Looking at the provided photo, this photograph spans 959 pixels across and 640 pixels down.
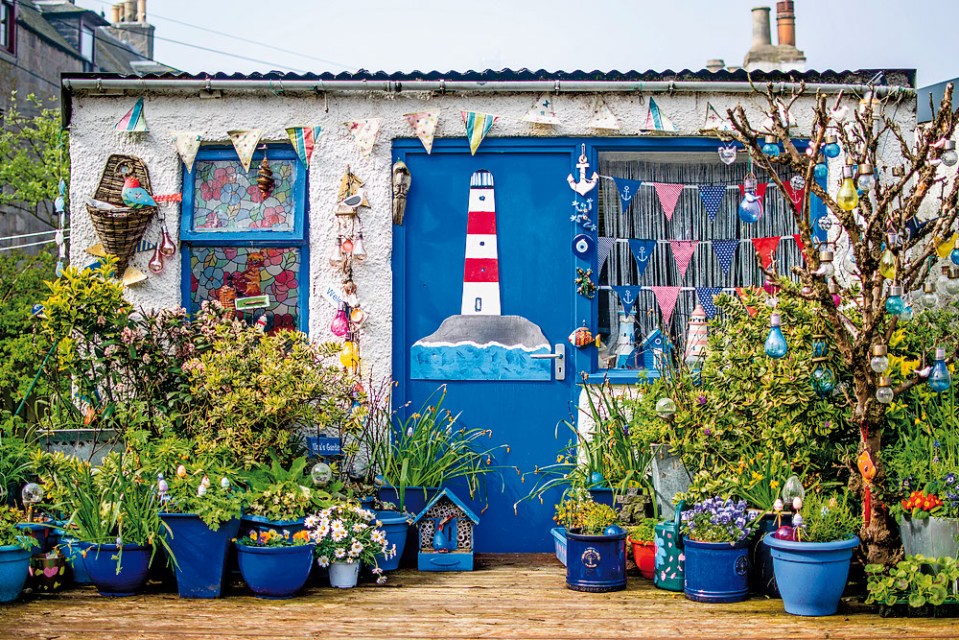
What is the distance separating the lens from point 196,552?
5.68 metres

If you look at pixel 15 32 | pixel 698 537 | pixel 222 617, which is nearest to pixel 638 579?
pixel 698 537

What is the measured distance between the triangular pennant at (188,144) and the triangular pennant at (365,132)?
0.99 meters

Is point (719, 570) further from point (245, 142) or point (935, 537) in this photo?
point (245, 142)

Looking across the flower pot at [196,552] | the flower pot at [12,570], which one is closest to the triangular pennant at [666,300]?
the flower pot at [196,552]

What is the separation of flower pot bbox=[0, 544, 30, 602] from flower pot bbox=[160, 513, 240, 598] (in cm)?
73

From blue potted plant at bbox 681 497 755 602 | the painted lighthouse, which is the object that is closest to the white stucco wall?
the painted lighthouse

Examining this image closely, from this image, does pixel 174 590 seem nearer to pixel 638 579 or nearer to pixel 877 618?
pixel 638 579

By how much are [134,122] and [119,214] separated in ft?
2.08

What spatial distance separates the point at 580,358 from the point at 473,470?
3.31 feet

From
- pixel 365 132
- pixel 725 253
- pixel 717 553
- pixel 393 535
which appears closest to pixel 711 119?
pixel 725 253

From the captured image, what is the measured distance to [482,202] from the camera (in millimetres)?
7160

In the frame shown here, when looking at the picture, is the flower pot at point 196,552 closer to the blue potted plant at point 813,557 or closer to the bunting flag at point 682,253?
the blue potted plant at point 813,557

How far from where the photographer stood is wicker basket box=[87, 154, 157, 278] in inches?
276

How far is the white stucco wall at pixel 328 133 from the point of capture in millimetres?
7086
